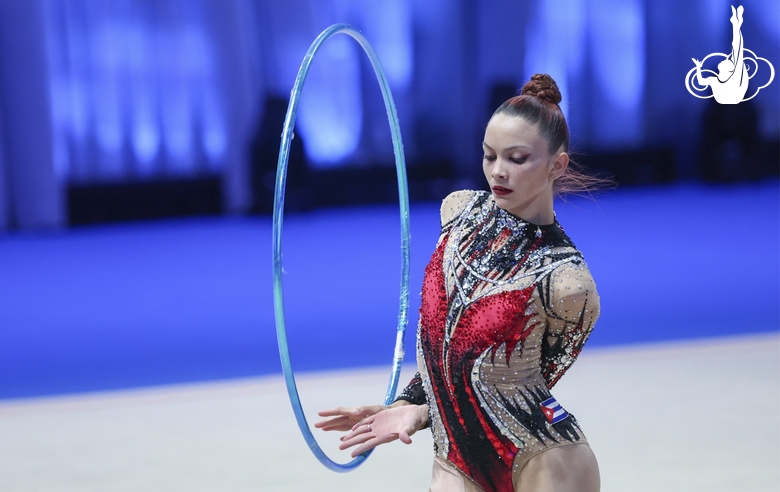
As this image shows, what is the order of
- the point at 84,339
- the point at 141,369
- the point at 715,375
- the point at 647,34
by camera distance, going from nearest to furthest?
the point at 715,375 < the point at 141,369 < the point at 84,339 < the point at 647,34

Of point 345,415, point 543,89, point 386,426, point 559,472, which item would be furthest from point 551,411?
point 543,89

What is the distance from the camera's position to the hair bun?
1.80 m

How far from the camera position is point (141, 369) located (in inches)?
198

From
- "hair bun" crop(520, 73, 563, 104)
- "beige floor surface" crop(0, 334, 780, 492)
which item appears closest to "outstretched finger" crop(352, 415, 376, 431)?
"hair bun" crop(520, 73, 563, 104)

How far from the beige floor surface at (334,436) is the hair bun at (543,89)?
1.93m

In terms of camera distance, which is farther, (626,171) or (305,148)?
(626,171)

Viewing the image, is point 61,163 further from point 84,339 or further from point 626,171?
point 626,171

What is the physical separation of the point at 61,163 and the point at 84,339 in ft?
18.2

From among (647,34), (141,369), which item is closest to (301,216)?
(647,34)

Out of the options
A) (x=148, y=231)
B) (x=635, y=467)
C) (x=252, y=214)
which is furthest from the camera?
(x=252, y=214)

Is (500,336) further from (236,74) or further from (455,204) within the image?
(236,74)

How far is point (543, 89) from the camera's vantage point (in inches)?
71.1

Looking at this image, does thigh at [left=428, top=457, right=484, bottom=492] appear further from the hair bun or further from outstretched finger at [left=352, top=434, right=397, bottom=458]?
the hair bun

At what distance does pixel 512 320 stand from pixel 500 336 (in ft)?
0.12
